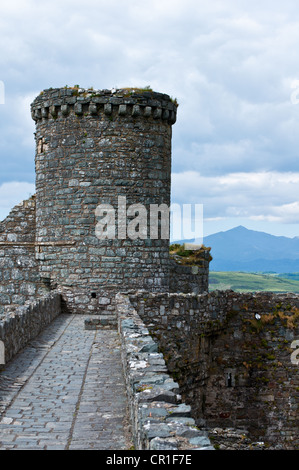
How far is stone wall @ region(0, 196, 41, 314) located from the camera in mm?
19016

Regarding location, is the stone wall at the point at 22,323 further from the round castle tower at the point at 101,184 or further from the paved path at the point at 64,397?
the round castle tower at the point at 101,184

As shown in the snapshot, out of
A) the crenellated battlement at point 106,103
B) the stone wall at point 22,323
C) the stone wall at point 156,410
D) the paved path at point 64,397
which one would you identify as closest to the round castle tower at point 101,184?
the crenellated battlement at point 106,103

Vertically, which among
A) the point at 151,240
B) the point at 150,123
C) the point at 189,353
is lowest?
the point at 189,353

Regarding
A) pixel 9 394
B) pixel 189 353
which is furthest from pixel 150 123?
pixel 9 394

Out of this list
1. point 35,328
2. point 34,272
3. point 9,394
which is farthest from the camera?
point 34,272

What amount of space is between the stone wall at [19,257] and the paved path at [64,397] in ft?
23.2

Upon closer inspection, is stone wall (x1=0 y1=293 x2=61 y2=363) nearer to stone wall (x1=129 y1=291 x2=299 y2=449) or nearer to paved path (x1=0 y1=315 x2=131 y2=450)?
paved path (x1=0 y1=315 x2=131 y2=450)

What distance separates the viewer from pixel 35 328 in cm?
1238

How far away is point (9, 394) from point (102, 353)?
10.9 ft

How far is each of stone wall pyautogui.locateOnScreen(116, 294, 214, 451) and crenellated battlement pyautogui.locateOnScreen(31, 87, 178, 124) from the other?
10.8 metres

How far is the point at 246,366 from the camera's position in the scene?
1506 cm

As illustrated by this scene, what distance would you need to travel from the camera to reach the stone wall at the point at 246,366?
14.3 meters

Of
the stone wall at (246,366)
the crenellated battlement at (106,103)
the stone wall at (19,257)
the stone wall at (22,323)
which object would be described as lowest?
the stone wall at (246,366)
